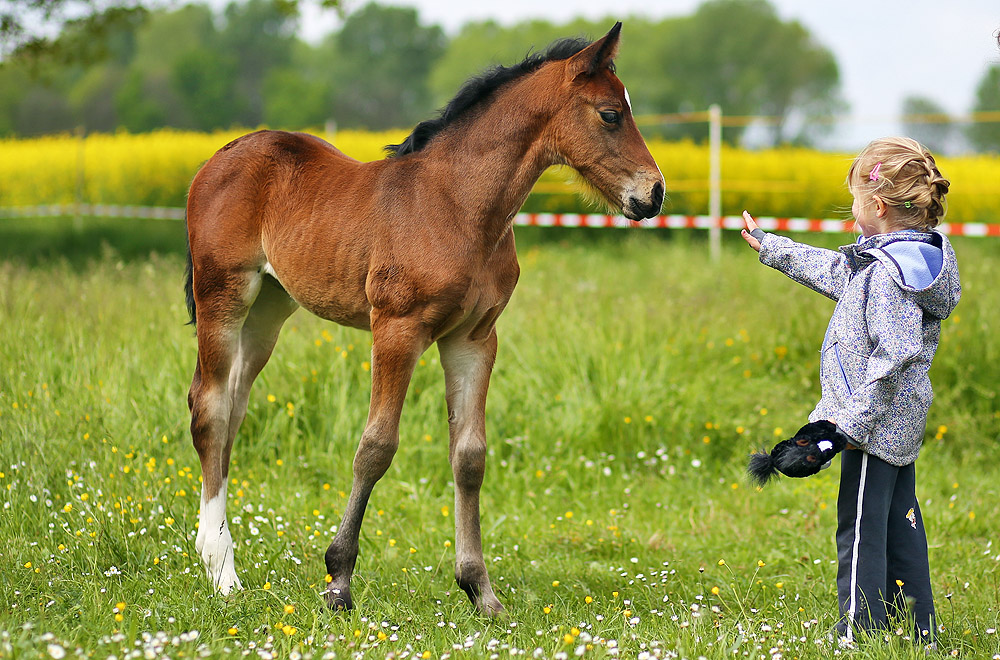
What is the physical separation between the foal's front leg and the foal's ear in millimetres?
1085

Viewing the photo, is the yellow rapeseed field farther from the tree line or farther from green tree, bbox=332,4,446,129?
green tree, bbox=332,4,446,129

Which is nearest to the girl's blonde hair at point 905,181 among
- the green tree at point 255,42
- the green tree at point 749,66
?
the green tree at point 749,66

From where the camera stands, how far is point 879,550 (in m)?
3.16

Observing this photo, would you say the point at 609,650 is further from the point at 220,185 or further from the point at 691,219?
the point at 691,219

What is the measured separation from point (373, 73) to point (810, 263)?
2352 inches

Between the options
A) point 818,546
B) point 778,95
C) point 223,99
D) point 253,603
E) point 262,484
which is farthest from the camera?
point 778,95

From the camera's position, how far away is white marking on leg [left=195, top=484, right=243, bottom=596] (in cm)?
381

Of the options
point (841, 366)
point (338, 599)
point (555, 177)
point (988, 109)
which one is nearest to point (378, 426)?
point (338, 599)

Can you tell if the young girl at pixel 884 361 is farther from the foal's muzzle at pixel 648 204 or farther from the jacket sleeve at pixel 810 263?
the foal's muzzle at pixel 648 204

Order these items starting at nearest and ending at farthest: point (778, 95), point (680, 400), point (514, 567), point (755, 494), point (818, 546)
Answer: point (514, 567), point (818, 546), point (755, 494), point (680, 400), point (778, 95)

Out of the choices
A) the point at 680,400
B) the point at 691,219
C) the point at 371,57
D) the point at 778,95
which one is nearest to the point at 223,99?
the point at 371,57

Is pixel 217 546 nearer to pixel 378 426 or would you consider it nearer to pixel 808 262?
pixel 378 426

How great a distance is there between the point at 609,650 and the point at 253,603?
1403mm

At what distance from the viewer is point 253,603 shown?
3.60 meters
